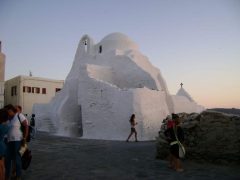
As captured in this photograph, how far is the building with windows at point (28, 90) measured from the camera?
98.6ft

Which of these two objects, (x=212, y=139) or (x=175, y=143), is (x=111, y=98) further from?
(x=175, y=143)

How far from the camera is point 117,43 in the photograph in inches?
861

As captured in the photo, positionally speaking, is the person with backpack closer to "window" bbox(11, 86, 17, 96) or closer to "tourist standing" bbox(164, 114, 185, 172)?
"tourist standing" bbox(164, 114, 185, 172)

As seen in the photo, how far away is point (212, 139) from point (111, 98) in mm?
8342

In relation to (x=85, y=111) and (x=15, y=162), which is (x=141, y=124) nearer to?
(x=85, y=111)

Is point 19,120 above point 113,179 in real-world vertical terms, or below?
above

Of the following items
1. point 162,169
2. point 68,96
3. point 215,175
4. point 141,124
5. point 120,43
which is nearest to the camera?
point 215,175

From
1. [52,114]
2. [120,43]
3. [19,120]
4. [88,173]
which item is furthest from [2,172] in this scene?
[120,43]

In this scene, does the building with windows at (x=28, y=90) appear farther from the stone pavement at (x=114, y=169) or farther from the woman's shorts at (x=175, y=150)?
the woman's shorts at (x=175, y=150)

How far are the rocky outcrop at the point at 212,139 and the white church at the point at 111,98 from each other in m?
6.21

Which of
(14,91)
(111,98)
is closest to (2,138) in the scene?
(111,98)

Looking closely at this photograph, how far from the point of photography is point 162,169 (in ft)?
21.3

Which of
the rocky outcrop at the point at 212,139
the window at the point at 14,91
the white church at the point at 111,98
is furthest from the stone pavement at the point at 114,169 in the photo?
the window at the point at 14,91

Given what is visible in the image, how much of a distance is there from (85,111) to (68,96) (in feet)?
11.5
